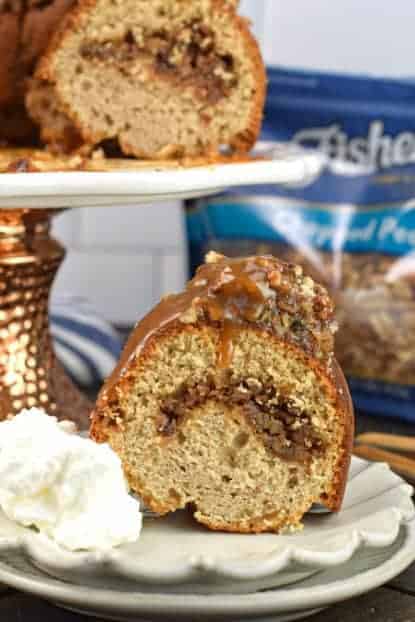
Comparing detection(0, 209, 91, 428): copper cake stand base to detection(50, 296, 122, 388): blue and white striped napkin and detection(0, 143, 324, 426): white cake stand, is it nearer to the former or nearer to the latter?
detection(0, 143, 324, 426): white cake stand

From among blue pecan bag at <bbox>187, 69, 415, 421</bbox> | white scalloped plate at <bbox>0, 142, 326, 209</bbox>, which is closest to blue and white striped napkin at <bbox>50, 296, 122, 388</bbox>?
blue pecan bag at <bbox>187, 69, 415, 421</bbox>

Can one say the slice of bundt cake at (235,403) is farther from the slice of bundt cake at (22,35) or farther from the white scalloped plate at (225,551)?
the slice of bundt cake at (22,35)

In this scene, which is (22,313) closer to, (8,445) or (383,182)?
(8,445)

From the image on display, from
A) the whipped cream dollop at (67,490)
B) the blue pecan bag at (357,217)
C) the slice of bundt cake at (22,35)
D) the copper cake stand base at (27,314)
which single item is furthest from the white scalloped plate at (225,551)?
the blue pecan bag at (357,217)

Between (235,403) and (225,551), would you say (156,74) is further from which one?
(225,551)

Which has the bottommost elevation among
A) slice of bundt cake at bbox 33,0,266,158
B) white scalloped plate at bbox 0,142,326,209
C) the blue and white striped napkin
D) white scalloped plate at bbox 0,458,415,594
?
the blue and white striped napkin

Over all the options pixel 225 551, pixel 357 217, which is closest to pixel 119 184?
pixel 225 551

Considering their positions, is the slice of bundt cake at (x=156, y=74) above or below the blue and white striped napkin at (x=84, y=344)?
above
